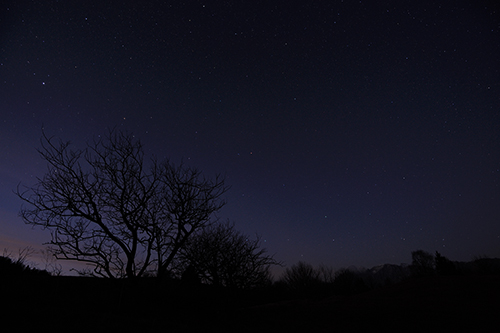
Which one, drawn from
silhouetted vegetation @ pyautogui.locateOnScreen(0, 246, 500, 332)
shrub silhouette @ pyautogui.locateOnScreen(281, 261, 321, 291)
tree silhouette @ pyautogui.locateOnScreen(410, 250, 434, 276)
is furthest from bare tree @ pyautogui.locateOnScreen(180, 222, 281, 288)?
tree silhouette @ pyautogui.locateOnScreen(410, 250, 434, 276)

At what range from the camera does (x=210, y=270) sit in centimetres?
1009

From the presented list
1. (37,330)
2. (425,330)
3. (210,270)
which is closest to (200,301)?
(210,270)

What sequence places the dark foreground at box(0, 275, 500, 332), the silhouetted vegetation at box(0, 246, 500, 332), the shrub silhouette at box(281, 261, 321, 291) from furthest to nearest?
the shrub silhouette at box(281, 261, 321, 291)
the silhouetted vegetation at box(0, 246, 500, 332)
the dark foreground at box(0, 275, 500, 332)

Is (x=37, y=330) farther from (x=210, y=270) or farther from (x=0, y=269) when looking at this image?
(x=210, y=270)

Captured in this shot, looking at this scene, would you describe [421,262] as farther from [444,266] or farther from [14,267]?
[14,267]

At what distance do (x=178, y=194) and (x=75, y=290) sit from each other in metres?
4.84

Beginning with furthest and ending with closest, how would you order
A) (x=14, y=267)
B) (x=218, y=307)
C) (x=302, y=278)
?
(x=302, y=278), (x=218, y=307), (x=14, y=267)

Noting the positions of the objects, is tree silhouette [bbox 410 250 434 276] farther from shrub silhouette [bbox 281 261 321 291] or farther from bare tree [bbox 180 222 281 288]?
bare tree [bbox 180 222 281 288]

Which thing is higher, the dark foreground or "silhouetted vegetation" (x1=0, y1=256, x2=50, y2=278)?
"silhouetted vegetation" (x1=0, y1=256, x2=50, y2=278)

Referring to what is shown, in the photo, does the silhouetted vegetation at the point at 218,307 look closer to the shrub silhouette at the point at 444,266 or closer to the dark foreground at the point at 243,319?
the dark foreground at the point at 243,319

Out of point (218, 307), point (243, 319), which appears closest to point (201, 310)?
point (218, 307)

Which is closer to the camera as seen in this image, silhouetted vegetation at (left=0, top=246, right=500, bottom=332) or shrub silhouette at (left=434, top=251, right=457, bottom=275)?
silhouetted vegetation at (left=0, top=246, right=500, bottom=332)

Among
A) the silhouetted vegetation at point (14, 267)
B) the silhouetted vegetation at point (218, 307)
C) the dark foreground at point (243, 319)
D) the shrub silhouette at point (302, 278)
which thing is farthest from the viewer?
the shrub silhouette at point (302, 278)

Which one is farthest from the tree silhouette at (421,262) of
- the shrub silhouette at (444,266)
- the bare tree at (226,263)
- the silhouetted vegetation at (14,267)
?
the silhouetted vegetation at (14,267)
